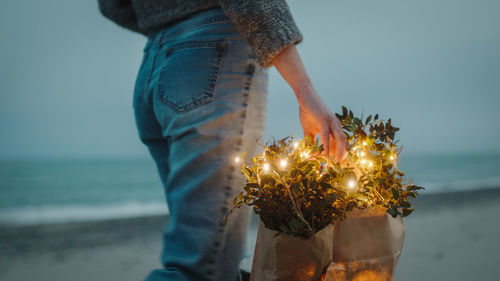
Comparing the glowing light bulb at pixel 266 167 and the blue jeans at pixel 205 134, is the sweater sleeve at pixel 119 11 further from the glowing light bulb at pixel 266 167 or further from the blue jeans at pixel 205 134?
the glowing light bulb at pixel 266 167

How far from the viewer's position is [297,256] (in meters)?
0.66

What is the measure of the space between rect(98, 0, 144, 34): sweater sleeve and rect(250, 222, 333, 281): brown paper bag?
1.00 meters

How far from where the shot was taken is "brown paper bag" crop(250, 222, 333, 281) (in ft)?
2.15

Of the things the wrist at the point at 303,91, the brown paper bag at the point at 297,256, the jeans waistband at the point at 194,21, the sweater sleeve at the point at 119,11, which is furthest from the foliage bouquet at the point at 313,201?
the sweater sleeve at the point at 119,11

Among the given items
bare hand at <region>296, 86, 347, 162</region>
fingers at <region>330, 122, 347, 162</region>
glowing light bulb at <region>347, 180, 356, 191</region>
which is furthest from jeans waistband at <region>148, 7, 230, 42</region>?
glowing light bulb at <region>347, 180, 356, 191</region>

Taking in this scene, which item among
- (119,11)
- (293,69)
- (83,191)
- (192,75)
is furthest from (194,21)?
(83,191)

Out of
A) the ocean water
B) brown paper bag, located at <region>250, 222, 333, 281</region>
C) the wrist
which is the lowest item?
the ocean water

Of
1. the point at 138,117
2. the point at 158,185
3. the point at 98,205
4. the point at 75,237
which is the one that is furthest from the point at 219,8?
the point at 158,185

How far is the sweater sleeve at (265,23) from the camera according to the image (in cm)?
77

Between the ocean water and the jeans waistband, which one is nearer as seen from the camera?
the jeans waistband

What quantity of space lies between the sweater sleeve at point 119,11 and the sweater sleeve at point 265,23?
58 cm

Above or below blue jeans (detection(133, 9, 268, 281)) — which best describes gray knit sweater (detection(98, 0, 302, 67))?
above

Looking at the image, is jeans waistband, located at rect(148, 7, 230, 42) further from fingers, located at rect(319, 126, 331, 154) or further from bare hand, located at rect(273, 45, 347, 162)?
fingers, located at rect(319, 126, 331, 154)

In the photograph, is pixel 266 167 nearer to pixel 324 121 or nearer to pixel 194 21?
pixel 324 121
